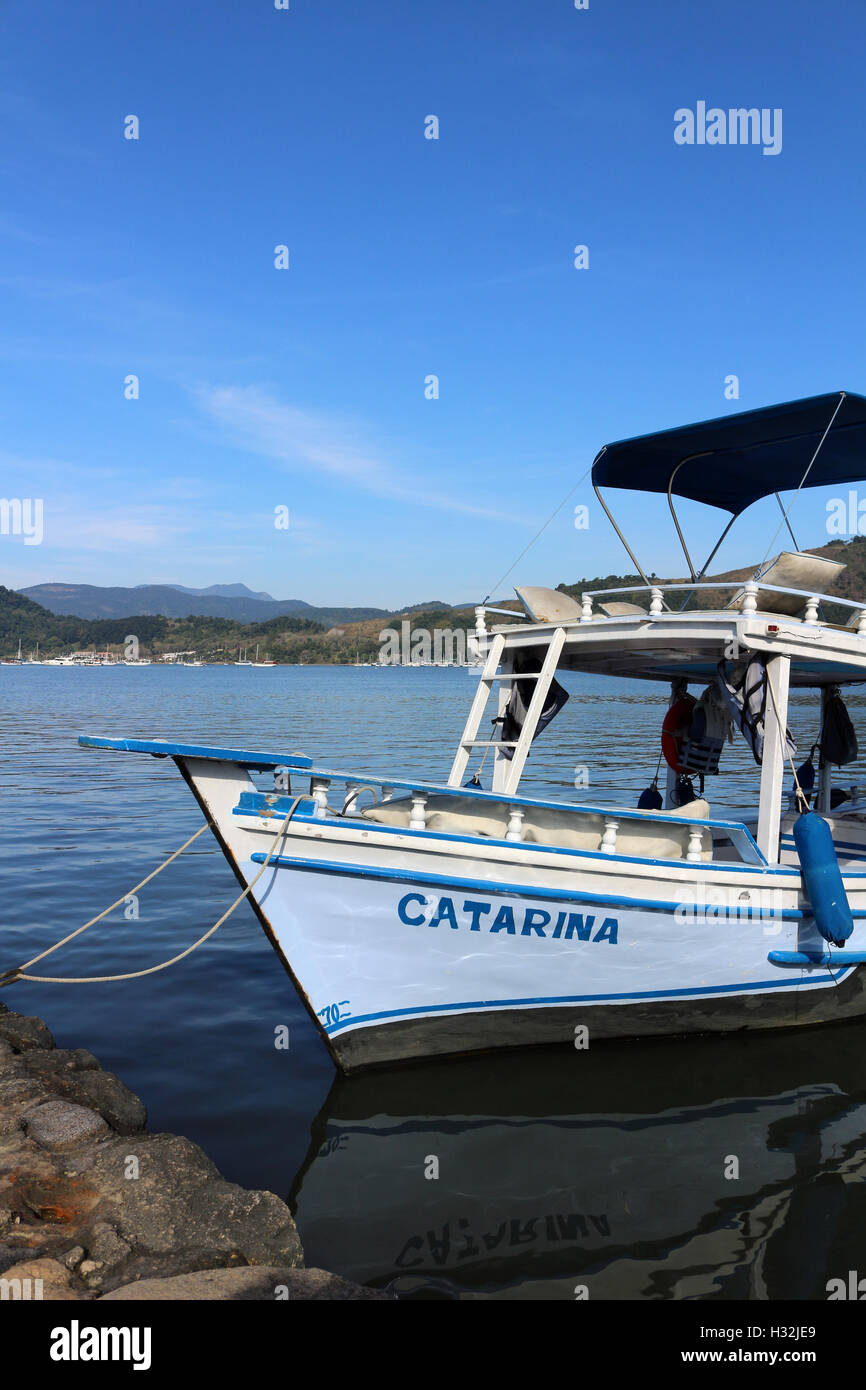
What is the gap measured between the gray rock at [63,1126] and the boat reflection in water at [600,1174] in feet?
4.24

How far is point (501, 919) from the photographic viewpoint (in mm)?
6457

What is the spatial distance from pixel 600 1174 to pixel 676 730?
17.7 feet

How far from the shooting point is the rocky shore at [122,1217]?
162 inches

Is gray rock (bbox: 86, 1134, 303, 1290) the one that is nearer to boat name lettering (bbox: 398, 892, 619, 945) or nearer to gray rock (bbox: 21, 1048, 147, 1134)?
gray rock (bbox: 21, 1048, 147, 1134)

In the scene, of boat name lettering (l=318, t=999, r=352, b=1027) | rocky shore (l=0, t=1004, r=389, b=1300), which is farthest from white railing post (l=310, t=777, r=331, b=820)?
rocky shore (l=0, t=1004, r=389, b=1300)

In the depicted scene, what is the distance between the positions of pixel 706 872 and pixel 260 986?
4.57 meters

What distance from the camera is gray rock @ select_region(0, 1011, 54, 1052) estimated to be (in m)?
6.96

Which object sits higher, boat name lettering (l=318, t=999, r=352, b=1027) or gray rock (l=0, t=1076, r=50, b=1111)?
boat name lettering (l=318, t=999, r=352, b=1027)

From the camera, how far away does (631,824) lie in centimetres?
726

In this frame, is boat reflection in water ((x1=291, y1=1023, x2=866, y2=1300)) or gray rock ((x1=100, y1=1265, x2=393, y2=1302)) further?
boat reflection in water ((x1=291, y1=1023, x2=866, y2=1300))

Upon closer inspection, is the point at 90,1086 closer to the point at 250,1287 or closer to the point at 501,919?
the point at 250,1287

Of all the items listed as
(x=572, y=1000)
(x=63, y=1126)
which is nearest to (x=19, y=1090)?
(x=63, y=1126)
